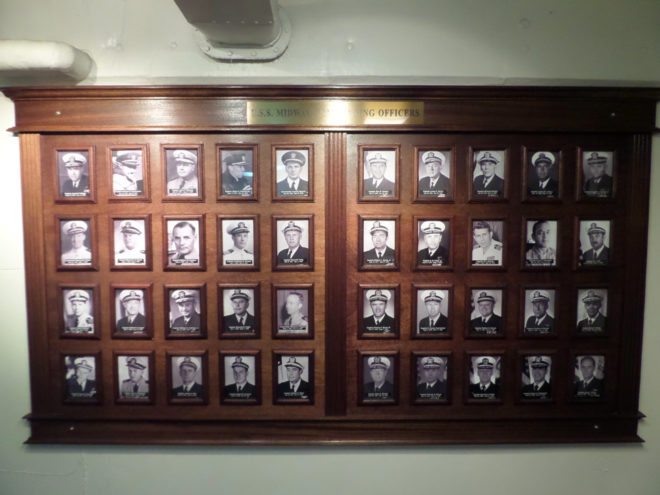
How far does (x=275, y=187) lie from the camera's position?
2.23 m

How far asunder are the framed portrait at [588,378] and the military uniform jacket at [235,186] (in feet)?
6.83

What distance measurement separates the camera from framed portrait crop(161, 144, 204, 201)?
222 centimetres

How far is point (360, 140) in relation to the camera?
2223 millimetres

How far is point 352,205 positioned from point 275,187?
0.43 meters

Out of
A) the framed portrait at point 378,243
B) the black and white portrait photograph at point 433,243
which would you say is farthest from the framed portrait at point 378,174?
the black and white portrait photograph at point 433,243

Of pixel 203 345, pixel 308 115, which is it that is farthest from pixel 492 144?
pixel 203 345

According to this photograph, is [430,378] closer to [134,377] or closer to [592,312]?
[592,312]

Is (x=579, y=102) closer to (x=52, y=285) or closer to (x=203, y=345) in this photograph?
(x=203, y=345)

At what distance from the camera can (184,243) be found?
2.25 m

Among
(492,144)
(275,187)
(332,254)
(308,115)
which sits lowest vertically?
(332,254)

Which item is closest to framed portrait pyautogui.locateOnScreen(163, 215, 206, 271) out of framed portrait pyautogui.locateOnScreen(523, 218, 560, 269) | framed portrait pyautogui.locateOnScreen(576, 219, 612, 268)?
framed portrait pyautogui.locateOnScreen(523, 218, 560, 269)

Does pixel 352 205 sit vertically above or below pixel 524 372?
above

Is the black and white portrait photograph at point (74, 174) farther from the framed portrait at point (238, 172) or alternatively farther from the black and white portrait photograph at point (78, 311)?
the framed portrait at point (238, 172)

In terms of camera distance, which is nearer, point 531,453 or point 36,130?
point 36,130
